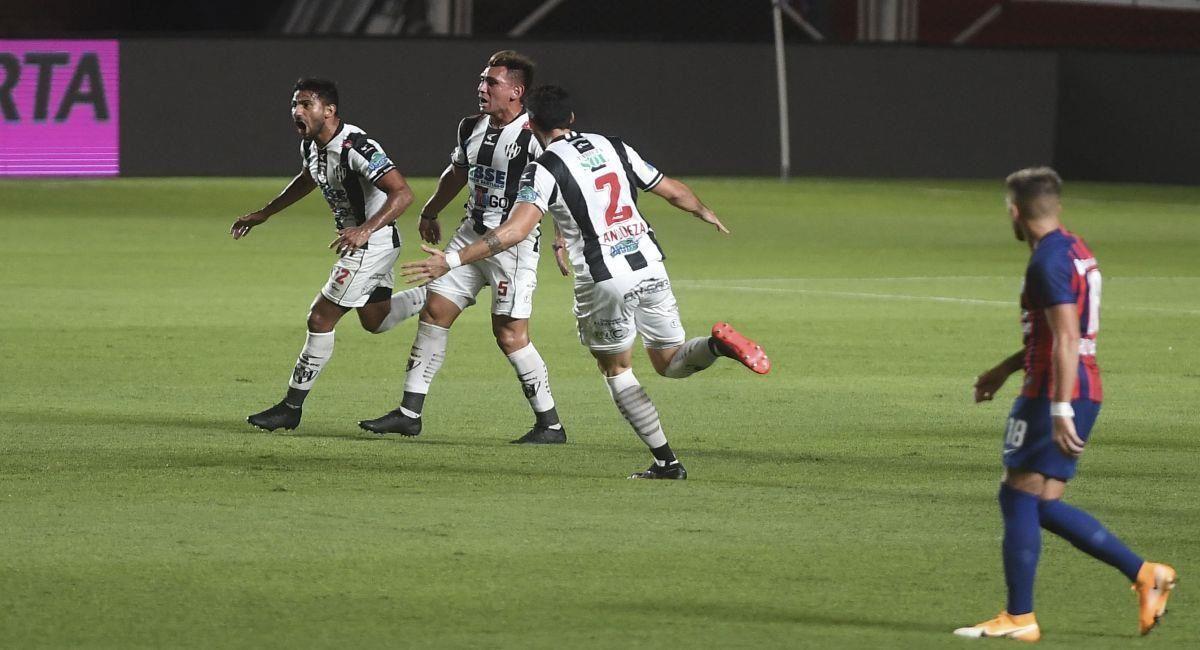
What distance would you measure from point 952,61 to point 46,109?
16.5m

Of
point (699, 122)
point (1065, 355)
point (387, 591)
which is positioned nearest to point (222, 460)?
point (387, 591)

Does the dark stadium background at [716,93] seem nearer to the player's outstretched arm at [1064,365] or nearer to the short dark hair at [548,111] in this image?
the short dark hair at [548,111]

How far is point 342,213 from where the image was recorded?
1117 cm

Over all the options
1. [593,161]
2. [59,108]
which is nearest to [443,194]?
[593,161]

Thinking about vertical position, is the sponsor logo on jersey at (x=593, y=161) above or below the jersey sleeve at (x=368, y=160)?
above

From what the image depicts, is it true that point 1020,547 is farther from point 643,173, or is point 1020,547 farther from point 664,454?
point 643,173

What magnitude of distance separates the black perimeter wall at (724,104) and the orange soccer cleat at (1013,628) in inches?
1136

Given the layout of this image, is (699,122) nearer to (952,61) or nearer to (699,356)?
(952,61)

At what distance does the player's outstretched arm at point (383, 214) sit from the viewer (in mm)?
10570

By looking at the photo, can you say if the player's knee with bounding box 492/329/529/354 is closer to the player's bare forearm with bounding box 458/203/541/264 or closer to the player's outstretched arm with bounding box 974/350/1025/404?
the player's bare forearm with bounding box 458/203/541/264

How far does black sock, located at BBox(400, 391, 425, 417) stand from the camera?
10711 millimetres

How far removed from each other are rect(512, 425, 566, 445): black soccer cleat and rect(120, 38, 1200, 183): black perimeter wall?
79.9 feet

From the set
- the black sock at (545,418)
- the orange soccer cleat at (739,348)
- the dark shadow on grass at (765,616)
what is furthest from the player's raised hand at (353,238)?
the dark shadow on grass at (765,616)

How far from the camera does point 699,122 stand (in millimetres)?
37531
